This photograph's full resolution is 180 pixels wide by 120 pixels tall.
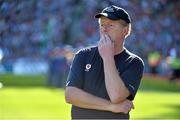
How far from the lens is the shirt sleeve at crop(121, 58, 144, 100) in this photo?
4.91 metres

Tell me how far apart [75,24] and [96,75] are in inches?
577

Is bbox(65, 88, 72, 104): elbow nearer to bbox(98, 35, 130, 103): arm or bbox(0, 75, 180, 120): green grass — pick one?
bbox(98, 35, 130, 103): arm

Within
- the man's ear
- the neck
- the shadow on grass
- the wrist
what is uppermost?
the man's ear

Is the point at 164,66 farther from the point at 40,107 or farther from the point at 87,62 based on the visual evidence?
the point at 87,62

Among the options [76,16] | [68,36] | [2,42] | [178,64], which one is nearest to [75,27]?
[68,36]

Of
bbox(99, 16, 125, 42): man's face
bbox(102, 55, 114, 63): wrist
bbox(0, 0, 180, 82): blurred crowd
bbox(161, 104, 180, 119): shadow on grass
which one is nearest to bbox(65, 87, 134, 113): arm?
bbox(102, 55, 114, 63): wrist

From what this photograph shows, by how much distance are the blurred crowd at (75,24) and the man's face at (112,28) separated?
3.69 metres

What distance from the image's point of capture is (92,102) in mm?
4832

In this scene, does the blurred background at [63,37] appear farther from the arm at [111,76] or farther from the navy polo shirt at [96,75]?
the arm at [111,76]

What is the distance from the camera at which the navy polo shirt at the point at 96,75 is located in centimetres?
487

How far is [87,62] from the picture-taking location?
16.1 ft

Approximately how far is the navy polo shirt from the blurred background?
3.71 metres

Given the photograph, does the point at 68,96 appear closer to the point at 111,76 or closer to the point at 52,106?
the point at 111,76

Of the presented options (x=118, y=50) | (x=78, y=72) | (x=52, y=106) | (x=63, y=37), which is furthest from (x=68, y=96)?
(x=63, y=37)
